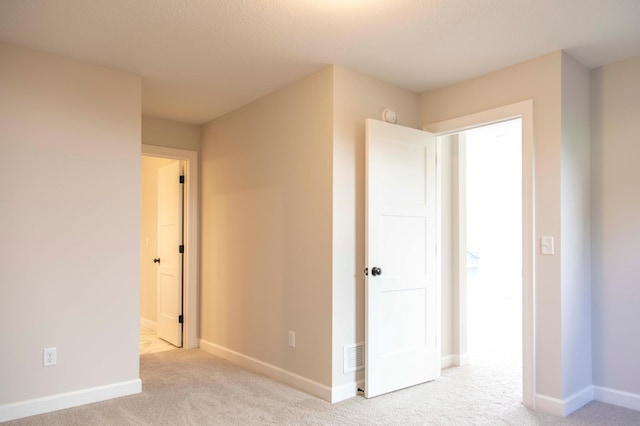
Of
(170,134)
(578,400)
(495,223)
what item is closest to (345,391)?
(578,400)

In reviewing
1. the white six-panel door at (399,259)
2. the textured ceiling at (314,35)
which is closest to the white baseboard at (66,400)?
the white six-panel door at (399,259)

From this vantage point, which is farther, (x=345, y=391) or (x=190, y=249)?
(x=190, y=249)

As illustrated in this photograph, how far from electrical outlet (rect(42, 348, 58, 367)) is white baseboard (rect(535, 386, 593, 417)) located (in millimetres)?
3383

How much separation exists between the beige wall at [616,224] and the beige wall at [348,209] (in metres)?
1.76

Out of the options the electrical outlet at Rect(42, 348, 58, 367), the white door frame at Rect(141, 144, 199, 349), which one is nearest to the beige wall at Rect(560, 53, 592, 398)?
the electrical outlet at Rect(42, 348, 58, 367)

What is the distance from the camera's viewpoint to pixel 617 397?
10.5ft

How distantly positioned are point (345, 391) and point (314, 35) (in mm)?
2528

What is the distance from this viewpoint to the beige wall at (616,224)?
10.4 feet

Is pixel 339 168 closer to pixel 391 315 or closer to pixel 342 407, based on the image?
pixel 391 315

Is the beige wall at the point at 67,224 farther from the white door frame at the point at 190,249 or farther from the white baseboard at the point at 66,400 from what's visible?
the white door frame at the point at 190,249

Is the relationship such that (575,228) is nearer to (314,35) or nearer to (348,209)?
(348,209)

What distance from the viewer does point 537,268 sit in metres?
3.15

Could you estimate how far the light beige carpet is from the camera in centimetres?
289

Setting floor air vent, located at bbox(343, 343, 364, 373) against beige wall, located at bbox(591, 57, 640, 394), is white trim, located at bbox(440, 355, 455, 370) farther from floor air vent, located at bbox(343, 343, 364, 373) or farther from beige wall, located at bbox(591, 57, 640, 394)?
beige wall, located at bbox(591, 57, 640, 394)
